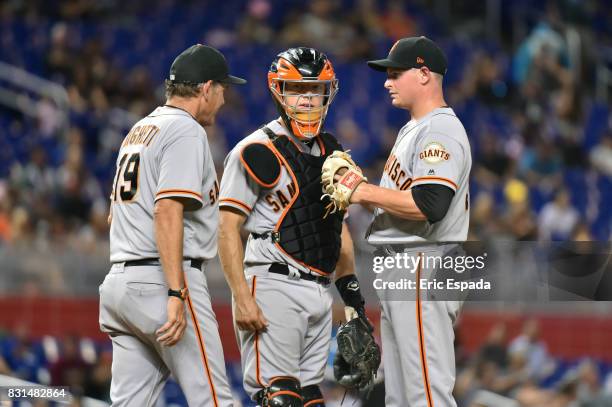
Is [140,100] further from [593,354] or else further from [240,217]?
A: [240,217]

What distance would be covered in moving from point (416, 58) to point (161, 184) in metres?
1.33

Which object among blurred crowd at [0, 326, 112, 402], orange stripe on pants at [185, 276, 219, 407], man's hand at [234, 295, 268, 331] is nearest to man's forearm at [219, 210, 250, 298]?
man's hand at [234, 295, 268, 331]

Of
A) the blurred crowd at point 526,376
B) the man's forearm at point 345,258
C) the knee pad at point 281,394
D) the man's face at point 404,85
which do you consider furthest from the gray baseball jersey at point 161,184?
the blurred crowd at point 526,376

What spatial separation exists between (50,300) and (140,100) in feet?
13.8

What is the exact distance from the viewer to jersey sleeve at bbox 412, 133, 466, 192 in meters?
4.96

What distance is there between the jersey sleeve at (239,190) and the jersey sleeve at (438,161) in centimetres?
77

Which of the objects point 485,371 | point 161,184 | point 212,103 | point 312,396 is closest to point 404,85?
point 212,103

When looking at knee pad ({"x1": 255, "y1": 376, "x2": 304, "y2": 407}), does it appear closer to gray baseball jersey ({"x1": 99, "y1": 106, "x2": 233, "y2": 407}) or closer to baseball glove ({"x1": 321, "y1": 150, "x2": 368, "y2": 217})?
gray baseball jersey ({"x1": 99, "y1": 106, "x2": 233, "y2": 407})

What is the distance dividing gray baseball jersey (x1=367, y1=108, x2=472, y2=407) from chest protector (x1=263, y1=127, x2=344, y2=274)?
0.25m

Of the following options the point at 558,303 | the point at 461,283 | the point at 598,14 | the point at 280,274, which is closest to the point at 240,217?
the point at 280,274

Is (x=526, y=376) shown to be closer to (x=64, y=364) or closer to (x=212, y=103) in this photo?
(x=64, y=364)

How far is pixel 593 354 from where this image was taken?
9.34 meters

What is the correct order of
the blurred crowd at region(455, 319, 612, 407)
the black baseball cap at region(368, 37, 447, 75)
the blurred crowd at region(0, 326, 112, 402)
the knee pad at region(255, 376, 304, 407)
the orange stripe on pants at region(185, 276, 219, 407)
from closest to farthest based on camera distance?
the orange stripe on pants at region(185, 276, 219, 407) < the knee pad at region(255, 376, 304, 407) < the black baseball cap at region(368, 37, 447, 75) < the blurred crowd at region(0, 326, 112, 402) < the blurred crowd at region(455, 319, 612, 407)

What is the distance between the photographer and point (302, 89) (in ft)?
17.7
